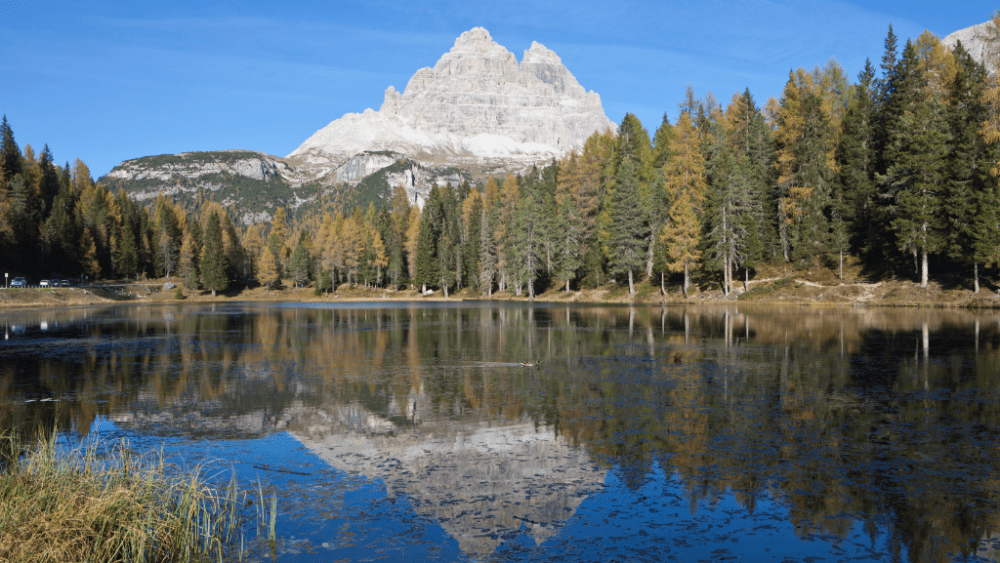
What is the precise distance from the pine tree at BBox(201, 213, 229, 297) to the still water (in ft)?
354

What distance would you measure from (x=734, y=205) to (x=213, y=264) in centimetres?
10772

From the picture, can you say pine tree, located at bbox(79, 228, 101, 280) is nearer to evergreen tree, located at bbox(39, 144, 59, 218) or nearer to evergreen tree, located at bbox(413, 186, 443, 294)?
evergreen tree, located at bbox(39, 144, 59, 218)

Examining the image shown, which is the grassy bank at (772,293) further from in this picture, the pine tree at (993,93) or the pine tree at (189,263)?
the pine tree at (189,263)

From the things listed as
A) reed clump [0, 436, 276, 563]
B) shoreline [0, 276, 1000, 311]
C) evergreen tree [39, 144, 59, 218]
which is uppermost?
evergreen tree [39, 144, 59, 218]

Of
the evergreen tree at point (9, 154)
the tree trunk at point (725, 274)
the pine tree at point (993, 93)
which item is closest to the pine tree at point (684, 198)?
the tree trunk at point (725, 274)

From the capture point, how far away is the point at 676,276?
269 feet

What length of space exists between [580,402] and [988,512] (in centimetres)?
1044

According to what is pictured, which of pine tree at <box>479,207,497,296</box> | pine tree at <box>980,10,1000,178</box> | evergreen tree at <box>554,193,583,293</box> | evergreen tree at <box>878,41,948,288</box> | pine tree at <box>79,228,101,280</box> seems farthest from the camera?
pine tree at <box>79,228,101,280</box>

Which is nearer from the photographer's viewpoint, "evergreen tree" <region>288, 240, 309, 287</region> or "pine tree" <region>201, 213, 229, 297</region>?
"pine tree" <region>201, 213, 229, 297</region>

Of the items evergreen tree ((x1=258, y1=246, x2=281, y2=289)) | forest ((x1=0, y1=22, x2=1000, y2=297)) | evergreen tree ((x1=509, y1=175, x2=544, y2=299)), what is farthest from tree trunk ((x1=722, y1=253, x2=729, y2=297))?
evergreen tree ((x1=258, y1=246, x2=281, y2=289))

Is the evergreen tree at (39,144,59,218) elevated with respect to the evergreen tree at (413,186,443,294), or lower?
elevated

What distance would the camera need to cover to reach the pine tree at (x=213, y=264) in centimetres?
13475

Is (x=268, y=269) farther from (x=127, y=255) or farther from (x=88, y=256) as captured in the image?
(x=88, y=256)

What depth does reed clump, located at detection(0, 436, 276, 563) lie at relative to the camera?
26.3 feet
